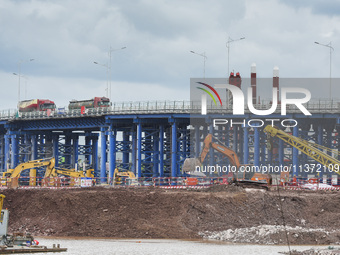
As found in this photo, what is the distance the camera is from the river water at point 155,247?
148ft

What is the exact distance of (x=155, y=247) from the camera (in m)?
47.9

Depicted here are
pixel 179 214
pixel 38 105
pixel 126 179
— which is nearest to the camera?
pixel 179 214

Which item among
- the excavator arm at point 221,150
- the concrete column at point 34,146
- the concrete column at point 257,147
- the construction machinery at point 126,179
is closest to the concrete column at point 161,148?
the excavator arm at point 221,150

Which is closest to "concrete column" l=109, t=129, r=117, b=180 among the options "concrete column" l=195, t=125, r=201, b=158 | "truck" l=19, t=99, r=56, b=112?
"concrete column" l=195, t=125, r=201, b=158

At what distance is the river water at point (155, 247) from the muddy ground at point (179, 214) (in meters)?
2.59

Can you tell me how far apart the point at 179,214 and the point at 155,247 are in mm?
10213

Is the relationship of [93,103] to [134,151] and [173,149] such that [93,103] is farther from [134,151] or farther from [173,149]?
[173,149]

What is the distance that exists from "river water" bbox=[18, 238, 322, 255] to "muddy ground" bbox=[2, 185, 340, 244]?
259 centimetres

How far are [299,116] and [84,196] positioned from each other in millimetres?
53945

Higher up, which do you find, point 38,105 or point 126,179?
point 38,105

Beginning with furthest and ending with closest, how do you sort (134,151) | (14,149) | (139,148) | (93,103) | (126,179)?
(14,149) → (93,103) → (134,151) → (139,148) → (126,179)

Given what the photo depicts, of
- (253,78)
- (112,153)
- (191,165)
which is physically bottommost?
(191,165)

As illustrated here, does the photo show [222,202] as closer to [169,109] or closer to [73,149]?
[169,109]

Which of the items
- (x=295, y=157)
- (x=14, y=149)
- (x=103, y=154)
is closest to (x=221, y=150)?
(x=295, y=157)
